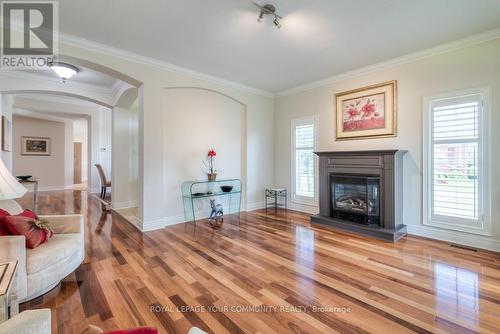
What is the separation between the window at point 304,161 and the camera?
513cm

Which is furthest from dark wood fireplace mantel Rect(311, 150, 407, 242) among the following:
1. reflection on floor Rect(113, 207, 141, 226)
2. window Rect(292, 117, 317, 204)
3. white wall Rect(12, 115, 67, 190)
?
white wall Rect(12, 115, 67, 190)

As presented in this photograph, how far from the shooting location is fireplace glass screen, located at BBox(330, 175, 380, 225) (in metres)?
3.90

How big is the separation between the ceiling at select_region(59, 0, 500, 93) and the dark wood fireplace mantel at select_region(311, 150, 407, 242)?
5.28 feet

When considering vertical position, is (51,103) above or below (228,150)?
above

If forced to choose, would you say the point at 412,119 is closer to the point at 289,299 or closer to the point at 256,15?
the point at 256,15

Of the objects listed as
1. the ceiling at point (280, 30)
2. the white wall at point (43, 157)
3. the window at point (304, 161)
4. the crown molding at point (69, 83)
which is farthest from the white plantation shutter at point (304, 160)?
the white wall at point (43, 157)

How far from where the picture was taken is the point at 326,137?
488 centimetres

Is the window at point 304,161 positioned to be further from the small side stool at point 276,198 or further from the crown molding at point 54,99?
the crown molding at point 54,99

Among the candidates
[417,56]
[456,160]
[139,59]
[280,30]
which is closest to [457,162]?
[456,160]

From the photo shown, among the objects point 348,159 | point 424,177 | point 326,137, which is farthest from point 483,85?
point 326,137

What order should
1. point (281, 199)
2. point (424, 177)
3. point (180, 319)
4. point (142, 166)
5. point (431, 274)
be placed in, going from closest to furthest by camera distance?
point (180, 319)
point (431, 274)
point (424, 177)
point (142, 166)
point (281, 199)

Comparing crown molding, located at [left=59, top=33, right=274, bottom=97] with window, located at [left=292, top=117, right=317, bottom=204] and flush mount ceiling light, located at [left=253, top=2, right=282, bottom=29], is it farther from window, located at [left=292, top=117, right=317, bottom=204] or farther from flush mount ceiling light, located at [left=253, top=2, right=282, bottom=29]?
flush mount ceiling light, located at [left=253, top=2, right=282, bottom=29]

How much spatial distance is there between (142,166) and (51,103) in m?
5.35

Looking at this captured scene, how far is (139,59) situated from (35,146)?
7.90 metres
